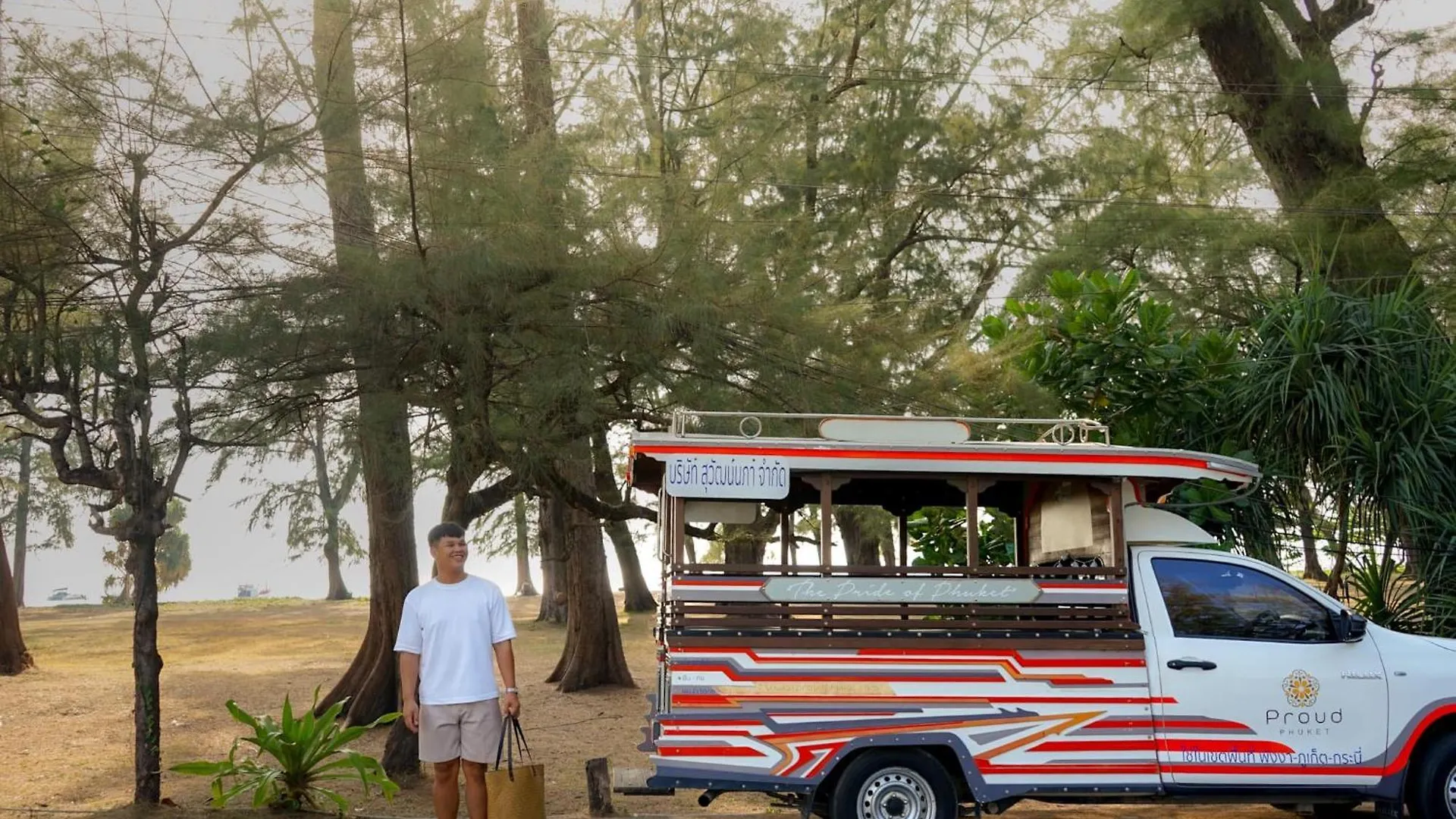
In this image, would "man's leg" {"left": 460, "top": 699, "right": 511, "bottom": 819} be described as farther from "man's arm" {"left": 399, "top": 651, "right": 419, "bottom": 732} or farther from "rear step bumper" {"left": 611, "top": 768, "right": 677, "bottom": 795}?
"rear step bumper" {"left": 611, "top": 768, "right": 677, "bottom": 795}

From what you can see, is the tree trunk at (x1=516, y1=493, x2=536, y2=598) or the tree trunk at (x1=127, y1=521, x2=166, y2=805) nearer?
the tree trunk at (x1=127, y1=521, x2=166, y2=805)

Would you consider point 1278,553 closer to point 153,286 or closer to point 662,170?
point 662,170

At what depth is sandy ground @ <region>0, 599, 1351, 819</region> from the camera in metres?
11.0

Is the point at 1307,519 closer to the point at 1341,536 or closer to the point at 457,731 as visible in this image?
the point at 1341,536

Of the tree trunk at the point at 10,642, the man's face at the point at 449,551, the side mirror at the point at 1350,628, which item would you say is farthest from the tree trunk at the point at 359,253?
the tree trunk at the point at 10,642

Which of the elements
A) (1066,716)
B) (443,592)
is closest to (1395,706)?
(1066,716)

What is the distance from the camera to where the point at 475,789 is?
734 cm

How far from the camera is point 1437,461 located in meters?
11.6

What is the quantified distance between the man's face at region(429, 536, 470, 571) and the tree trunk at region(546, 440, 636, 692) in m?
11.6

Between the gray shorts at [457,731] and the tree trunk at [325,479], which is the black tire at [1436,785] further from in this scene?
the tree trunk at [325,479]

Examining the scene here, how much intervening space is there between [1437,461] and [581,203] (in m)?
7.27

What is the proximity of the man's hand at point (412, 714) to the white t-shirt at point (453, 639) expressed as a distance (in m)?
0.05

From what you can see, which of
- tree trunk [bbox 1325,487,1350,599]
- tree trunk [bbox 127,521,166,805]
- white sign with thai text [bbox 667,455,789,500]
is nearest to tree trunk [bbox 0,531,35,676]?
tree trunk [bbox 127,521,166,805]

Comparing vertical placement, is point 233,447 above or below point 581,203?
below
